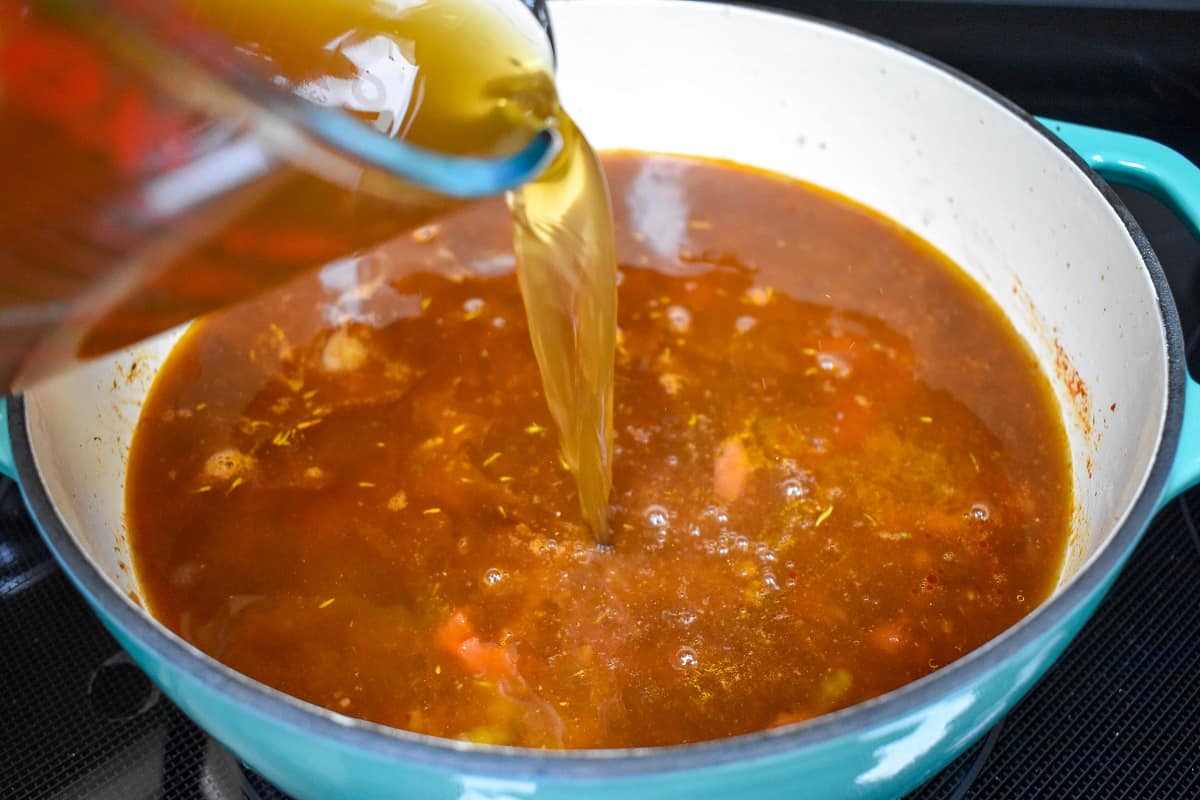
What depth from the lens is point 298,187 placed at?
27.8 inches

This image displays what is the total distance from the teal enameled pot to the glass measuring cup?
0.20 m

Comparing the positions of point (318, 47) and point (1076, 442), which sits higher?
point (318, 47)

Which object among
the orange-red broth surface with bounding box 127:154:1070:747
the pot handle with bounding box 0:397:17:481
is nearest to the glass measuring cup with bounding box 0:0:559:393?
the pot handle with bounding box 0:397:17:481

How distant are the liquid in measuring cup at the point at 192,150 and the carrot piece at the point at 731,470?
14.0 inches

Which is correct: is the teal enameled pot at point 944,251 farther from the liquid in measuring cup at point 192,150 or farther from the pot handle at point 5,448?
the liquid in measuring cup at point 192,150

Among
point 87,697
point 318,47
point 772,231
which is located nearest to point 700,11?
point 772,231

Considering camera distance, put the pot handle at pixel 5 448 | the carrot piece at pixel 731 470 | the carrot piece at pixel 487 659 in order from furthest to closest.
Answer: the carrot piece at pixel 731 470 < the carrot piece at pixel 487 659 < the pot handle at pixel 5 448

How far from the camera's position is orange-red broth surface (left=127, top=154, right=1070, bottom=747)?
40.6 inches

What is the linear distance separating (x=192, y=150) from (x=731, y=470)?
69 centimetres

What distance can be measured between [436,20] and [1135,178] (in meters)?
0.71

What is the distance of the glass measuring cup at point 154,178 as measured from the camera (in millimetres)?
610

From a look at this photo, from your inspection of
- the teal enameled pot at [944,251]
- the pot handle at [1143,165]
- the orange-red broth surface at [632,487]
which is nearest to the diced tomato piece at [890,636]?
the orange-red broth surface at [632,487]

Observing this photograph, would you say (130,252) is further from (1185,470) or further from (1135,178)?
(1135,178)

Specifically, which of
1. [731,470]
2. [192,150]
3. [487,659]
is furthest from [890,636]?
[192,150]
